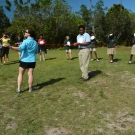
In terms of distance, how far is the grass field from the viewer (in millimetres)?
3771

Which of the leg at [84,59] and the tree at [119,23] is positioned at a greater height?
the tree at [119,23]

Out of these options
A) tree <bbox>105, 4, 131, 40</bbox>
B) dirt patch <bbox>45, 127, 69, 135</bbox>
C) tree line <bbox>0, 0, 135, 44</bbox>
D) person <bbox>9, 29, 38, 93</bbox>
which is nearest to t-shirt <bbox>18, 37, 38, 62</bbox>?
person <bbox>9, 29, 38, 93</bbox>

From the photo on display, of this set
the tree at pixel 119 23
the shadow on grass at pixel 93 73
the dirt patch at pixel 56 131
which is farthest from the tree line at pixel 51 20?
the dirt patch at pixel 56 131

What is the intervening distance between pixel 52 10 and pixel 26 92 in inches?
875

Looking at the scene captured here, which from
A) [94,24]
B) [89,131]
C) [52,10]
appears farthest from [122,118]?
[94,24]

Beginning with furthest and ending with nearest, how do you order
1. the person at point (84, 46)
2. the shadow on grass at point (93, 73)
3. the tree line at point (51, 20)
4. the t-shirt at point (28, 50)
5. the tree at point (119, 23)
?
1. the tree at point (119, 23)
2. the tree line at point (51, 20)
3. the shadow on grass at point (93, 73)
4. the person at point (84, 46)
5. the t-shirt at point (28, 50)

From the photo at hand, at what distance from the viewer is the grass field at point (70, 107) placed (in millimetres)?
3771

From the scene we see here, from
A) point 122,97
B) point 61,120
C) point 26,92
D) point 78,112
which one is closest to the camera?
point 61,120

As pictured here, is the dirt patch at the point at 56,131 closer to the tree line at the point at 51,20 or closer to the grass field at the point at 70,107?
the grass field at the point at 70,107

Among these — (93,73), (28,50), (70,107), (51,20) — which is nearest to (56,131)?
(70,107)

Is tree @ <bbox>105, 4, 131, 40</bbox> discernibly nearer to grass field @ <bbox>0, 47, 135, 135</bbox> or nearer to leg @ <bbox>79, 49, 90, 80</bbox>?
grass field @ <bbox>0, 47, 135, 135</bbox>

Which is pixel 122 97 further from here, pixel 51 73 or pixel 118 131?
pixel 51 73

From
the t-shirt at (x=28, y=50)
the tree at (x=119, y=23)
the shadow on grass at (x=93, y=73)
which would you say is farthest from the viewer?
the tree at (x=119, y=23)

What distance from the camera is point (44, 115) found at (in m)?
4.33
